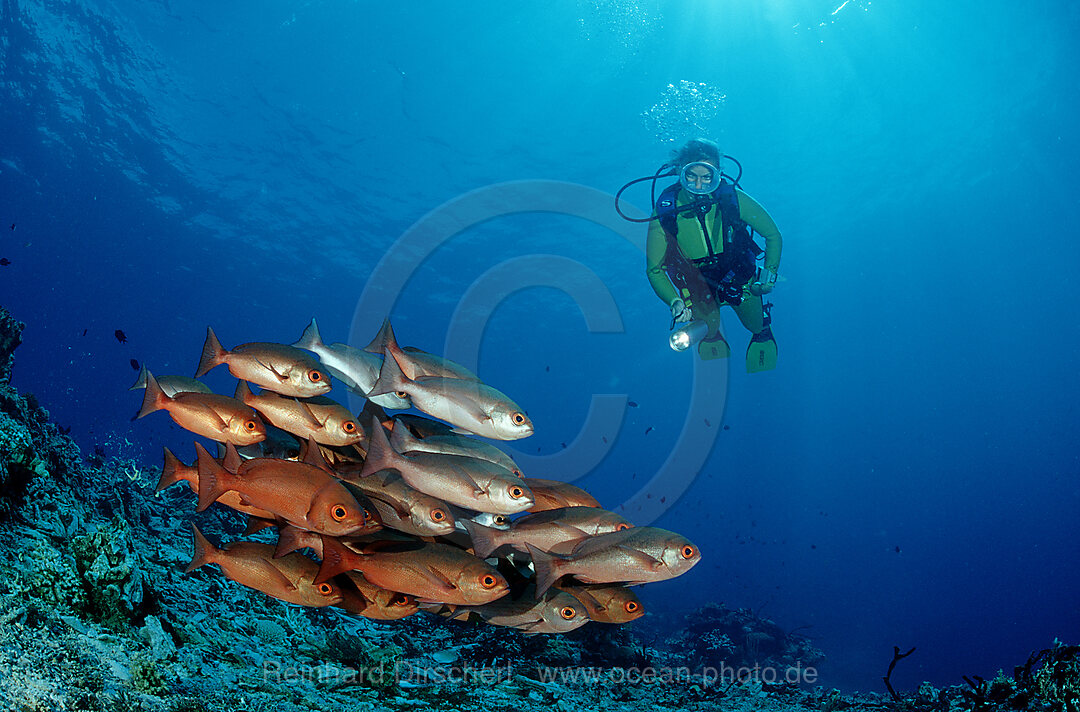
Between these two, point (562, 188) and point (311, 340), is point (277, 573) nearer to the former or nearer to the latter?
point (311, 340)

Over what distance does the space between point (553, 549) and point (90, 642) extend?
251 centimetres

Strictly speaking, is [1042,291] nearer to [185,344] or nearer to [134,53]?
[134,53]

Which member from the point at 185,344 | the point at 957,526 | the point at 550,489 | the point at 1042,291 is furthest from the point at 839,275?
the point at 957,526

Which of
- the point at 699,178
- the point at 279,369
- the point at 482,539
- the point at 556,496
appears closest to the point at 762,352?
the point at 699,178

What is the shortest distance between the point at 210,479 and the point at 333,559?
0.84m

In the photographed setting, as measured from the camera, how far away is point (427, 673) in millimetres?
3945

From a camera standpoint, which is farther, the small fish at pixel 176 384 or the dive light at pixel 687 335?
the dive light at pixel 687 335

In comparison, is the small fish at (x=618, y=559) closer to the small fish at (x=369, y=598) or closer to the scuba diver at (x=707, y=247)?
the small fish at (x=369, y=598)

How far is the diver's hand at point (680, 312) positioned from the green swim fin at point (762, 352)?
6.13 feet

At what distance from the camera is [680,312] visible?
7488mm

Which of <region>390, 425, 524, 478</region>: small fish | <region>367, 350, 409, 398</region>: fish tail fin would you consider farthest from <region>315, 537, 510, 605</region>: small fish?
<region>367, 350, 409, 398</region>: fish tail fin

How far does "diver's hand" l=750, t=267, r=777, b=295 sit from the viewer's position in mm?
7965

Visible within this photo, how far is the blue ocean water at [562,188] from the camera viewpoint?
2158 cm

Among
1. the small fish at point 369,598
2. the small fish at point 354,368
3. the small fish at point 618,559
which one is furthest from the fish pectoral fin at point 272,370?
the small fish at point 618,559
